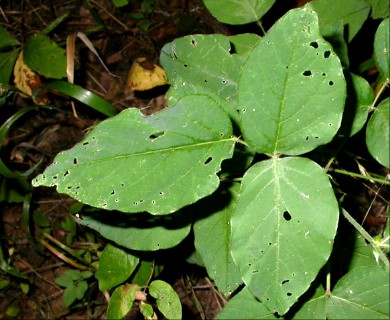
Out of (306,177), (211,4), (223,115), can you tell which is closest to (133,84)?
(211,4)

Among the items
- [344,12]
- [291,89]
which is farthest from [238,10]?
[291,89]

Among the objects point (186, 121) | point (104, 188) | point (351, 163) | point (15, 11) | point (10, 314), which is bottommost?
point (10, 314)

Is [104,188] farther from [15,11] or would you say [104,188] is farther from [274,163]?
[15,11]

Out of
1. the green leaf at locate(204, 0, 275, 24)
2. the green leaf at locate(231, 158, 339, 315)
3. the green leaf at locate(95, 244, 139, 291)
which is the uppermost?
the green leaf at locate(204, 0, 275, 24)

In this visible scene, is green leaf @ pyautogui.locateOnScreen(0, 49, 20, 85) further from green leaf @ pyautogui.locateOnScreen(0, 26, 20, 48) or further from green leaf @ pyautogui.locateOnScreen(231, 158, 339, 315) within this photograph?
green leaf @ pyautogui.locateOnScreen(231, 158, 339, 315)

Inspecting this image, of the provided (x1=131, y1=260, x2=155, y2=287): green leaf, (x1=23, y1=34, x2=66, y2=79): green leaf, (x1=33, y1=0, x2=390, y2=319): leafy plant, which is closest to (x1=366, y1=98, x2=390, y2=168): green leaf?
(x1=33, y1=0, x2=390, y2=319): leafy plant

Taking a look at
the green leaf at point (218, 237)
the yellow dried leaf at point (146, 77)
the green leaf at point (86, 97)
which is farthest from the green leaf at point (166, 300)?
the yellow dried leaf at point (146, 77)

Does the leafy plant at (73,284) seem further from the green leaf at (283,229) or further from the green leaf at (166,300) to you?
the green leaf at (283,229)
